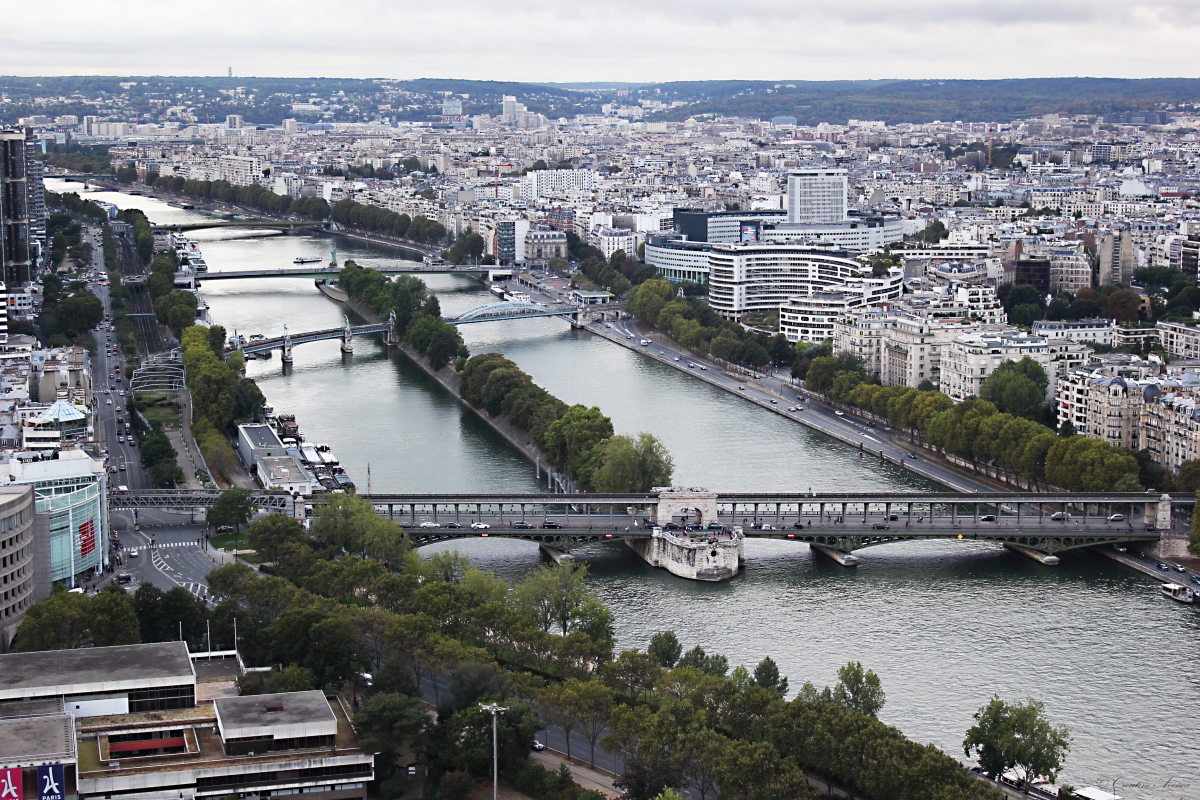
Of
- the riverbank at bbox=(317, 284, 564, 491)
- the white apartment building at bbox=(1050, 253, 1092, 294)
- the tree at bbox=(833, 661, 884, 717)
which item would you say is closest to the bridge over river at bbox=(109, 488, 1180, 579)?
the riverbank at bbox=(317, 284, 564, 491)

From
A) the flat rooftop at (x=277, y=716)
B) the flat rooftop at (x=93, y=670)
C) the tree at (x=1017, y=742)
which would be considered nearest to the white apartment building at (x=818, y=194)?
the tree at (x=1017, y=742)

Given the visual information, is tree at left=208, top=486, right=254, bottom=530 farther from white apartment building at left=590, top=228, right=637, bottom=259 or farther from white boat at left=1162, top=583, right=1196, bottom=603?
white apartment building at left=590, top=228, right=637, bottom=259

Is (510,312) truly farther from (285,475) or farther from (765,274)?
(285,475)

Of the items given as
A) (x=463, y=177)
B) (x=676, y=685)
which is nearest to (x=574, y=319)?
(x=676, y=685)

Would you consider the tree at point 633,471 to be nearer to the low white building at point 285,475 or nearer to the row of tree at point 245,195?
the low white building at point 285,475

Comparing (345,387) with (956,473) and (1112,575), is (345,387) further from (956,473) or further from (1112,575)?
(1112,575)
